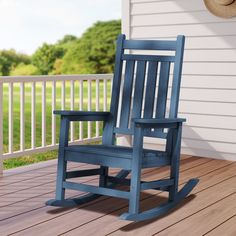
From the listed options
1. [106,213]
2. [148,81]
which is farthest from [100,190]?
[148,81]

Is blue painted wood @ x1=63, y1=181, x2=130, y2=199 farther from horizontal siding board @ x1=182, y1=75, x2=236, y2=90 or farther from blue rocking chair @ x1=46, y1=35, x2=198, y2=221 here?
horizontal siding board @ x1=182, y1=75, x2=236, y2=90

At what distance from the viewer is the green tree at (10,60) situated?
1625 centimetres

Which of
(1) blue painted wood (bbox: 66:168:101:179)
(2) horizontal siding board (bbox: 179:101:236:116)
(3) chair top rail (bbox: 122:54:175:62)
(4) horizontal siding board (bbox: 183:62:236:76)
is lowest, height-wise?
(1) blue painted wood (bbox: 66:168:101:179)

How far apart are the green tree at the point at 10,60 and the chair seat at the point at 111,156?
510 inches

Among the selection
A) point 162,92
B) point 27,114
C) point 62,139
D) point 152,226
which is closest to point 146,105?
point 162,92

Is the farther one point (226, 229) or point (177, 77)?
point (177, 77)

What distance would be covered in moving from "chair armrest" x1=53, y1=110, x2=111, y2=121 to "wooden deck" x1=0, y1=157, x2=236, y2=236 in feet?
1.83

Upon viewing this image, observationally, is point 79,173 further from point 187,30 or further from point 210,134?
point 187,30

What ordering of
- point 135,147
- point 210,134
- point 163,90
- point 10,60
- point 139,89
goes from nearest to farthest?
point 135,147
point 163,90
point 139,89
point 210,134
point 10,60

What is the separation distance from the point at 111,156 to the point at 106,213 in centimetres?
36

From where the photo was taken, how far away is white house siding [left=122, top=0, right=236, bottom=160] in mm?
5340

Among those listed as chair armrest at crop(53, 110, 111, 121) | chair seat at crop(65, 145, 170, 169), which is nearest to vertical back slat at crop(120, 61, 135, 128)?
chair armrest at crop(53, 110, 111, 121)

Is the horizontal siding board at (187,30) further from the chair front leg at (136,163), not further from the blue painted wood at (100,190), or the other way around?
the blue painted wood at (100,190)

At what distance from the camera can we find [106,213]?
3508mm
